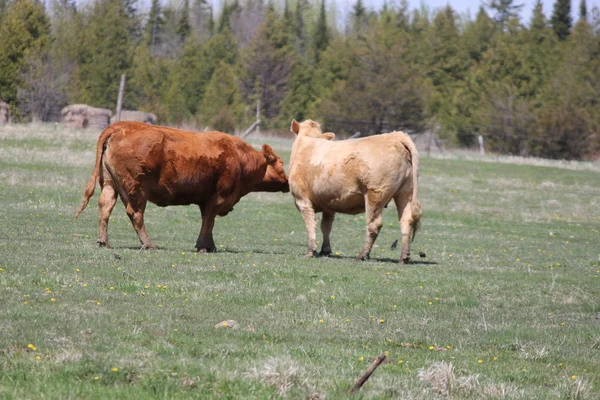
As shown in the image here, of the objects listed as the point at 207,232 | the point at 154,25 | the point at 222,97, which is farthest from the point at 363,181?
the point at 154,25

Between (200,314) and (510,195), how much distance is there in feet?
93.8

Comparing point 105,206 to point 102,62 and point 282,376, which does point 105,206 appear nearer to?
point 282,376

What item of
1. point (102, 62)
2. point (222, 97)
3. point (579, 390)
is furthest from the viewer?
point (222, 97)

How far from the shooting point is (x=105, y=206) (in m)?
15.2

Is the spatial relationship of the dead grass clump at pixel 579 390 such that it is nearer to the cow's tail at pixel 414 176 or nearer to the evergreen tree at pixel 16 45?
the cow's tail at pixel 414 176

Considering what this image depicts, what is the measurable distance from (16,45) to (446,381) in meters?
56.3

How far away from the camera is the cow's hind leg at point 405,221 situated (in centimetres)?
1617

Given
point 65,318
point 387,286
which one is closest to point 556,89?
point 387,286

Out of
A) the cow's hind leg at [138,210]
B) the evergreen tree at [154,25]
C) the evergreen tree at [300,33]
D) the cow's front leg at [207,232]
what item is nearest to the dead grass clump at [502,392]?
the cow's hind leg at [138,210]

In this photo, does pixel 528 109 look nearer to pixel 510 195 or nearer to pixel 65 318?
pixel 510 195

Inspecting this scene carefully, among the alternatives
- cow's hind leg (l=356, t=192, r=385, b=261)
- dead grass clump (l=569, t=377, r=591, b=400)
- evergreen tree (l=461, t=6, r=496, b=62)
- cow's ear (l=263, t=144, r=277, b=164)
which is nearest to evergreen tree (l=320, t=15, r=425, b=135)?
evergreen tree (l=461, t=6, r=496, b=62)

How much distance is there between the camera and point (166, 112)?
232 feet

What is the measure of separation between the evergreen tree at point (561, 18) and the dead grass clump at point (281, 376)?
8355 centimetres

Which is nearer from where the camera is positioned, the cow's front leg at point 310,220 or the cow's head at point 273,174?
the cow's front leg at point 310,220
